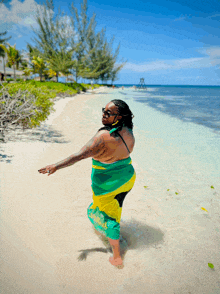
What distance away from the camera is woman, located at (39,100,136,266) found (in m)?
1.68

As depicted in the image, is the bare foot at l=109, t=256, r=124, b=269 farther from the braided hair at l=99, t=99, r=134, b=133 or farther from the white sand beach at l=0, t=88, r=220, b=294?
the braided hair at l=99, t=99, r=134, b=133

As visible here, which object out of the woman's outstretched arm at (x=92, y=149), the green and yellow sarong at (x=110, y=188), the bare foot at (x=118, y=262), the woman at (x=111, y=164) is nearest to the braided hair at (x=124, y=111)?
the woman at (x=111, y=164)

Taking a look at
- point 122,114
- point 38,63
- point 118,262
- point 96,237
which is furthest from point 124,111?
point 38,63

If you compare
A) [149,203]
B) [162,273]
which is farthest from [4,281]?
[149,203]

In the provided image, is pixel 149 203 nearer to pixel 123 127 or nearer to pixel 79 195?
pixel 79 195

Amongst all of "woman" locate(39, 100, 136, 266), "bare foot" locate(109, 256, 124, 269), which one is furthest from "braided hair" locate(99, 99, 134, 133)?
"bare foot" locate(109, 256, 124, 269)

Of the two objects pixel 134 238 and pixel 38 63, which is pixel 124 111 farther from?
pixel 38 63

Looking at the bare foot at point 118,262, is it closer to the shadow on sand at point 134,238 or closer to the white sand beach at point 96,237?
the white sand beach at point 96,237

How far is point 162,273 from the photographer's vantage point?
205cm

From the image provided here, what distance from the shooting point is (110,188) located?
1.81m

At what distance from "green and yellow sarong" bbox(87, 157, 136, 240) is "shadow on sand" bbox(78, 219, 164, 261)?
47cm

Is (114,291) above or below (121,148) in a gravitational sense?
below

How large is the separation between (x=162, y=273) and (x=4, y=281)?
149cm

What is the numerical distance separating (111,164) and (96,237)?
1184 mm
